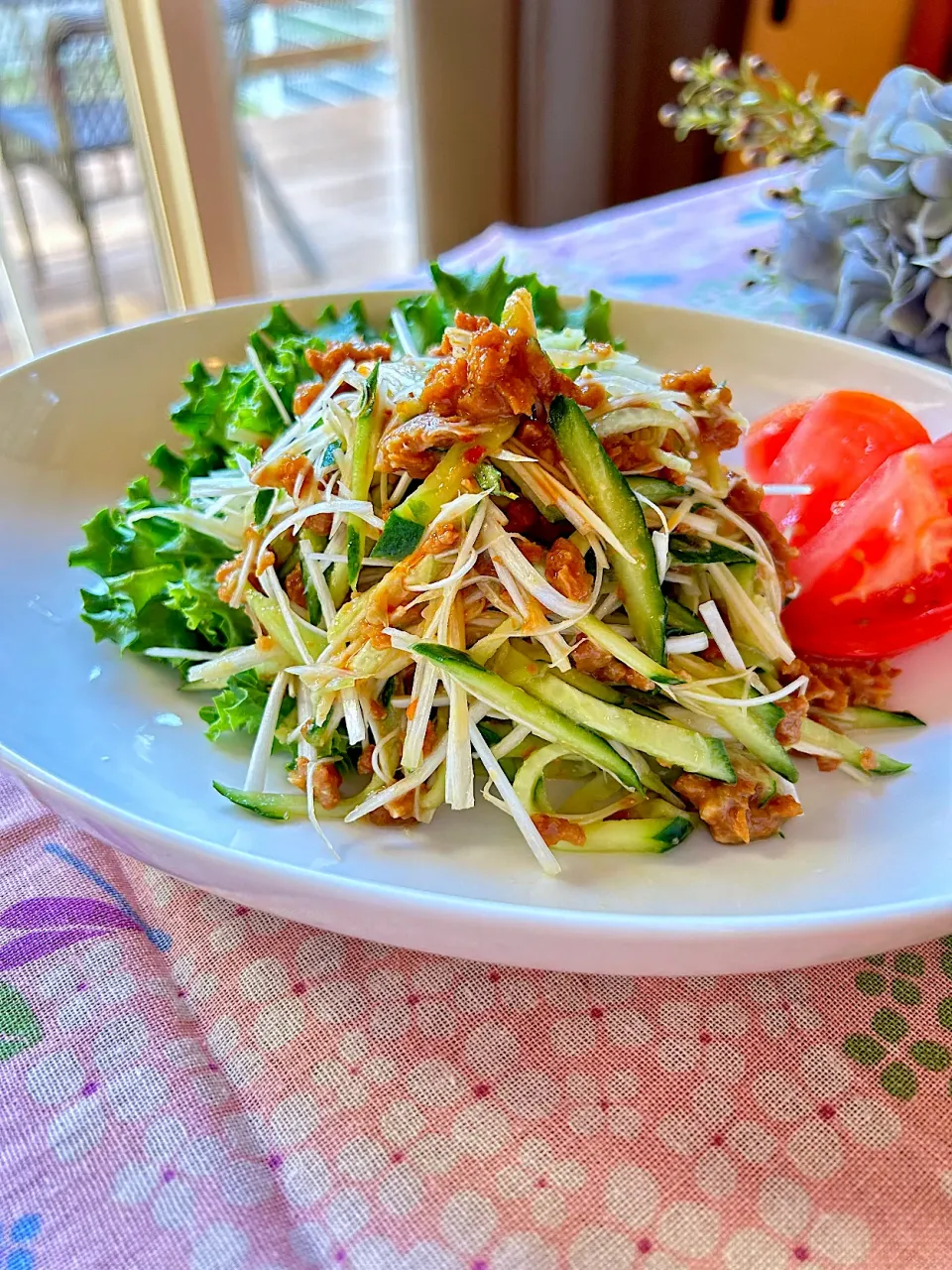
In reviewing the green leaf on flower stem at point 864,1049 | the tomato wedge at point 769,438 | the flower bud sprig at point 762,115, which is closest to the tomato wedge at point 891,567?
the tomato wedge at point 769,438

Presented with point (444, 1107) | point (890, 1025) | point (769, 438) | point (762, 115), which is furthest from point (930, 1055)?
point (762, 115)

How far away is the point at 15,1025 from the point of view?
954 mm

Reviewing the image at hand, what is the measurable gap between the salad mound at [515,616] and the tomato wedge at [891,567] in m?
0.06

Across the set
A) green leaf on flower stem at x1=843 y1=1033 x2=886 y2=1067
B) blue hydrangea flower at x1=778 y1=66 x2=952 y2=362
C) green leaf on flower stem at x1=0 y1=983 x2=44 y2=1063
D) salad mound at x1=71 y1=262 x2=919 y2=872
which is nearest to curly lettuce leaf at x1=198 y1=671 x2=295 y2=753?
salad mound at x1=71 y1=262 x2=919 y2=872

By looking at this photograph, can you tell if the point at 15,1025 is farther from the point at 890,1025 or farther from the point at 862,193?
the point at 862,193

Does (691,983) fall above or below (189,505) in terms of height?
below

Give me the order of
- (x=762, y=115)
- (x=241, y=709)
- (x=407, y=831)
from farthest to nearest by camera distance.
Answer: (x=762, y=115) → (x=241, y=709) → (x=407, y=831)

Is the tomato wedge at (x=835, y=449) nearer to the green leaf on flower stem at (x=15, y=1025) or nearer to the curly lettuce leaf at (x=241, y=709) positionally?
the curly lettuce leaf at (x=241, y=709)

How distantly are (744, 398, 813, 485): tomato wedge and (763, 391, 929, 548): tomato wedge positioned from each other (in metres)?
0.07

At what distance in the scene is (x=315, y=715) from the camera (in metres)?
1.17

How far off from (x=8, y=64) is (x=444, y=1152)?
18.6 ft

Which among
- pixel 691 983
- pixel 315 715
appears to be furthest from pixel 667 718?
pixel 315 715

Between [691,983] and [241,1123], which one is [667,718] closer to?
[691,983]

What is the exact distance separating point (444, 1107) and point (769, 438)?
111 cm
